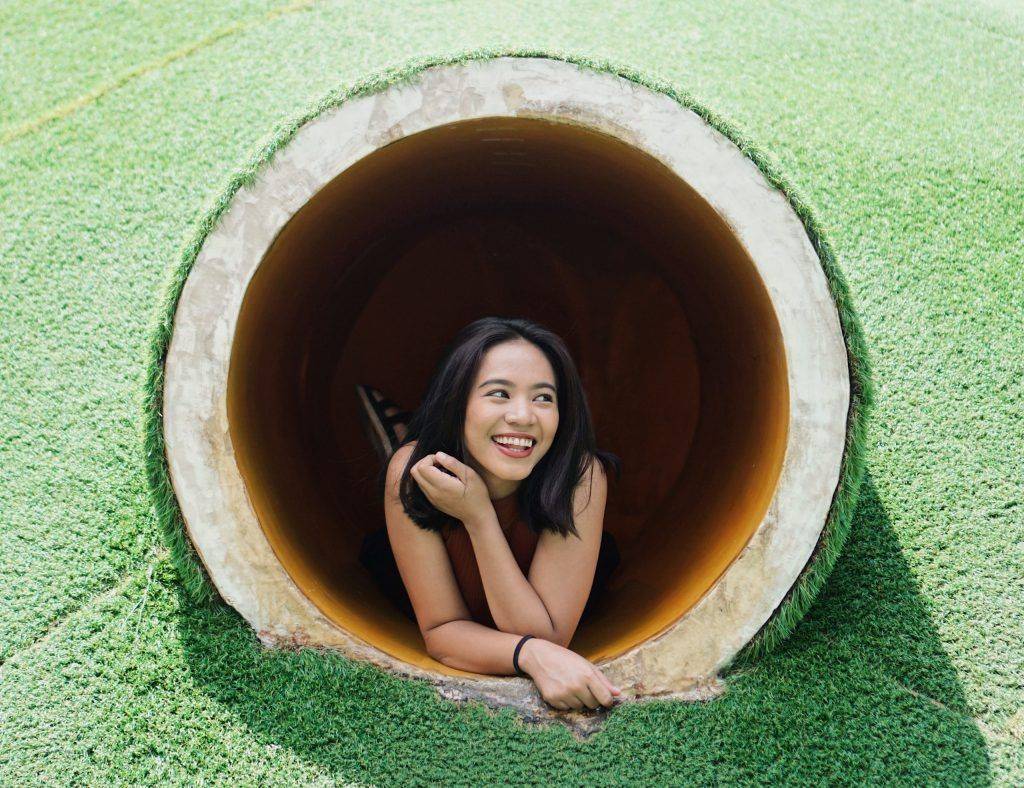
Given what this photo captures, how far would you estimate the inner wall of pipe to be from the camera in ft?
7.27

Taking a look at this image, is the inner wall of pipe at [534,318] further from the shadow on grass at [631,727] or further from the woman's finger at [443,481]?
the woman's finger at [443,481]

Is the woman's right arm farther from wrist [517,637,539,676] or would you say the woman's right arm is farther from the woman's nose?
the woman's nose

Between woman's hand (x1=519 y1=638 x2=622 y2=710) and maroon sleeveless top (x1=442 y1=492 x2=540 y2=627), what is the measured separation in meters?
0.31

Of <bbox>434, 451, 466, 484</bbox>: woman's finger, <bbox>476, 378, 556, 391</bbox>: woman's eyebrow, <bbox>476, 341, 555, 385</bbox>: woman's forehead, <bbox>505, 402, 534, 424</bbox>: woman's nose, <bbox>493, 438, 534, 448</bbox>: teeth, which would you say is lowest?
<bbox>434, 451, 466, 484</bbox>: woman's finger

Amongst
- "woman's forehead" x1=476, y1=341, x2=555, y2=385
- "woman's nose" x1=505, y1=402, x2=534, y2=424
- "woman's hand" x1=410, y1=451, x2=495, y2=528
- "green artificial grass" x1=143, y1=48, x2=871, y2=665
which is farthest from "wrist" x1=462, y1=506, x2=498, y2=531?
"green artificial grass" x1=143, y1=48, x2=871, y2=665

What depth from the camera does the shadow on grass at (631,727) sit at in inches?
76.9

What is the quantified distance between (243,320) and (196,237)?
0.22 metres

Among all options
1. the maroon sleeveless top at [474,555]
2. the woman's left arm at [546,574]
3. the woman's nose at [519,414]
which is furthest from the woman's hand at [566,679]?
the woman's nose at [519,414]

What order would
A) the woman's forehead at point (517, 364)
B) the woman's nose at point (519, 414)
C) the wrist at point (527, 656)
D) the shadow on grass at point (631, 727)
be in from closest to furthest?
1. the shadow on grass at point (631, 727)
2. the wrist at point (527, 656)
3. the woman's nose at point (519, 414)
4. the woman's forehead at point (517, 364)

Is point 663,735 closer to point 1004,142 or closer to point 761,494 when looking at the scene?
point 761,494

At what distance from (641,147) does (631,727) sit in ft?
4.49

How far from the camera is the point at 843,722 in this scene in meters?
2.11

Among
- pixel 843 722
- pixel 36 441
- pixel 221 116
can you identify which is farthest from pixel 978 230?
pixel 36 441

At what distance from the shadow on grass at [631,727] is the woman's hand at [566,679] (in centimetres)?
7
